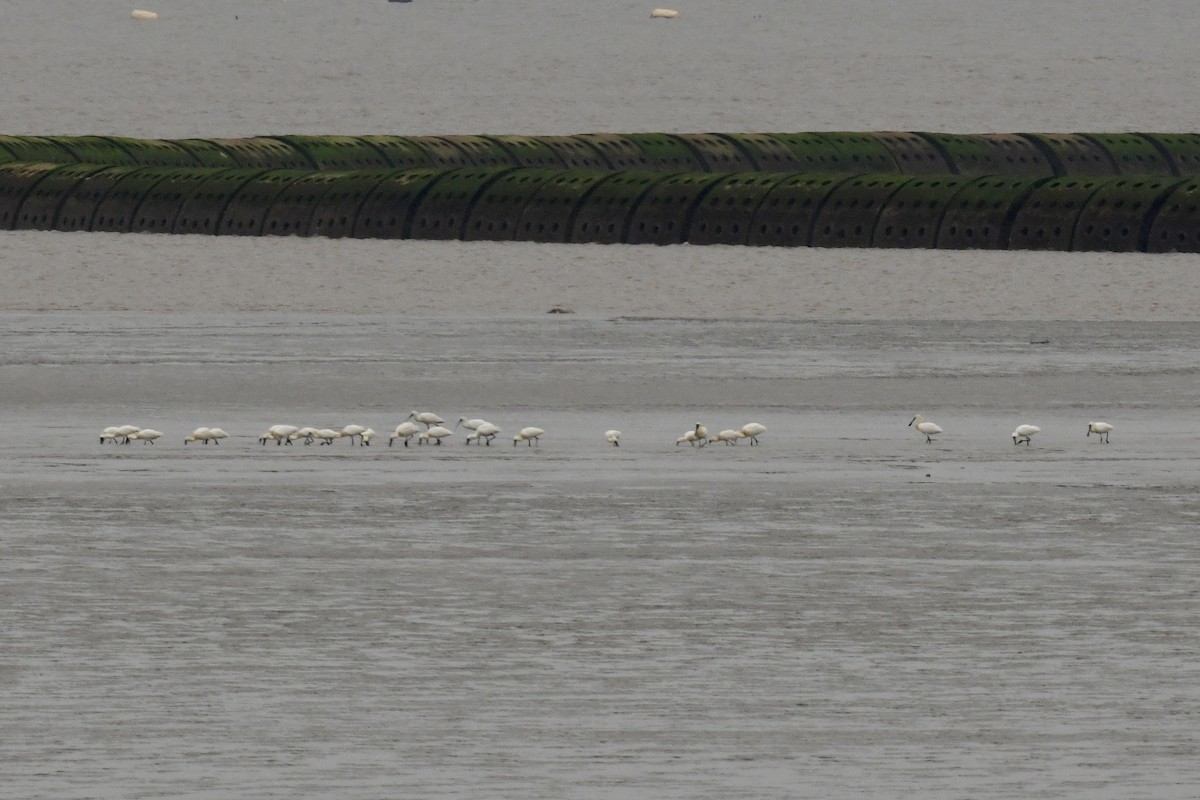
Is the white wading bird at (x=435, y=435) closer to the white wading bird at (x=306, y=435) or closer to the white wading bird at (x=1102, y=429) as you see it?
the white wading bird at (x=306, y=435)

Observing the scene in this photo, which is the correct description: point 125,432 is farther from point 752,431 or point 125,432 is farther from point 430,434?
point 752,431

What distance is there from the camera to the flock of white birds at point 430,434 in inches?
559

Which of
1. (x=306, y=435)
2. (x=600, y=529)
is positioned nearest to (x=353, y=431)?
(x=306, y=435)

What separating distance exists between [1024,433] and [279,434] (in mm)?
3824

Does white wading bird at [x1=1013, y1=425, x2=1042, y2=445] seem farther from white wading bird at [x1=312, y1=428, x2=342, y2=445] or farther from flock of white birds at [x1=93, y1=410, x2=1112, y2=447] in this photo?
white wading bird at [x1=312, y1=428, x2=342, y2=445]

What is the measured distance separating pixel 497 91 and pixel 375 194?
74.2ft

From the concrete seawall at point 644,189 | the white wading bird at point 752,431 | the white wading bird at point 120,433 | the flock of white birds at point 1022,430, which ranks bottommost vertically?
the white wading bird at point 120,433

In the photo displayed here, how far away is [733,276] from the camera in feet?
89.0

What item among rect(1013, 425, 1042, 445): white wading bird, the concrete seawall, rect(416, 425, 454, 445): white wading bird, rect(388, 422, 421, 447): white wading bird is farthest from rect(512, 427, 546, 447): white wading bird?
the concrete seawall

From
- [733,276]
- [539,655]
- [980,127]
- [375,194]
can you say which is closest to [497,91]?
[980,127]

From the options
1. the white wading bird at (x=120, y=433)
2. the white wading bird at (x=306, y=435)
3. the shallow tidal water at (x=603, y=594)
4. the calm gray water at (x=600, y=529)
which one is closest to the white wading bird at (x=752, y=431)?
the calm gray water at (x=600, y=529)

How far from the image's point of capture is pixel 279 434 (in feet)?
46.5

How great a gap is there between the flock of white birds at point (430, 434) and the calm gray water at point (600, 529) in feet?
0.34

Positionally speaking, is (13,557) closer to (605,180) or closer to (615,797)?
(615,797)
